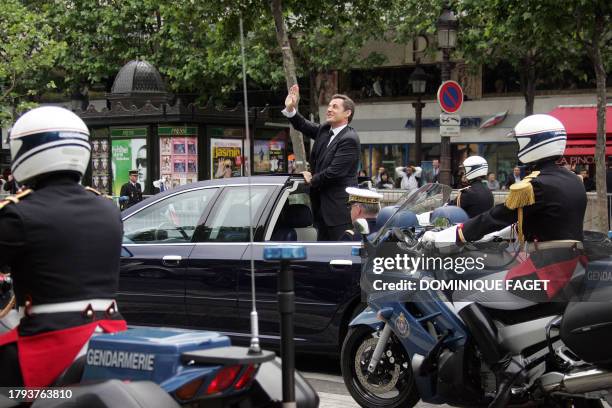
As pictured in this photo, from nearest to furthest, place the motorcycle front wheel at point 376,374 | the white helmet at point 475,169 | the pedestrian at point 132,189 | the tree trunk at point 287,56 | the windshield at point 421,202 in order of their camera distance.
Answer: the windshield at point 421,202 < the motorcycle front wheel at point 376,374 < the white helmet at point 475,169 < the tree trunk at point 287,56 < the pedestrian at point 132,189

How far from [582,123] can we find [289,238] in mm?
24974

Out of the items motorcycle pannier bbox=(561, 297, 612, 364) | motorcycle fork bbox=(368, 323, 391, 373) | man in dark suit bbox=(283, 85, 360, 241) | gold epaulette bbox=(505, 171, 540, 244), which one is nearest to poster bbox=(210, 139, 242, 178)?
man in dark suit bbox=(283, 85, 360, 241)

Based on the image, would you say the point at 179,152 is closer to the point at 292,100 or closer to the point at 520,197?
the point at 292,100

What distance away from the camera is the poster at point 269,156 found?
65.1ft

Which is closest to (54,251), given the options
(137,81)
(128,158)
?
(128,158)

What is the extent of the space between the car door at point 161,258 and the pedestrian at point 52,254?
14.3 feet

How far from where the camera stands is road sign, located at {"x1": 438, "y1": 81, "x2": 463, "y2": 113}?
15961mm

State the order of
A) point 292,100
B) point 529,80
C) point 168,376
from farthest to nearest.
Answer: point 529,80 < point 292,100 < point 168,376

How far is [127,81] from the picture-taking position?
833 inches

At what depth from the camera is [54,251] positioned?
357cm

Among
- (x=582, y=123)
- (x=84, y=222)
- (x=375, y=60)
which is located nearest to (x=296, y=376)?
(x=84, y=222)

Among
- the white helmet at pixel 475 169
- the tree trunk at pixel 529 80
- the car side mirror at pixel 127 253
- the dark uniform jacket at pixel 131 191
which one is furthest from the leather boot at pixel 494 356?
the tree trunk at pixel 529 80

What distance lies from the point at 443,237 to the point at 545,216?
1.81 ft

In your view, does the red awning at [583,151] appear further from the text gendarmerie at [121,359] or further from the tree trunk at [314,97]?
the text gendarmerie at [121,359]
